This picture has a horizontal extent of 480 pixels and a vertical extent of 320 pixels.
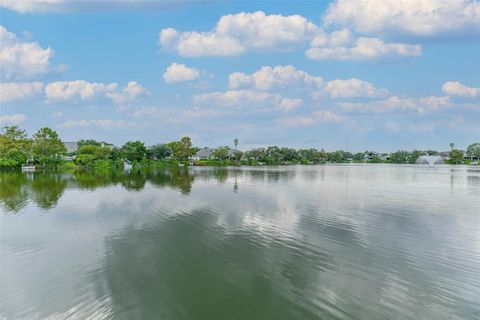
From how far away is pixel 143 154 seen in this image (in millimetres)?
94438

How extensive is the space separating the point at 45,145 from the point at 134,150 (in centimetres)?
2733

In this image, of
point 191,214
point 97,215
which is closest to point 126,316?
point 191,214

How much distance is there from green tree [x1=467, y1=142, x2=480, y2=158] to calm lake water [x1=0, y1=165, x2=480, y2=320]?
6281 inches

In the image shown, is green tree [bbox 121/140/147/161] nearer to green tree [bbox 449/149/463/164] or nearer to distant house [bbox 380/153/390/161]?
green tree [bbox 449/149/463/164]

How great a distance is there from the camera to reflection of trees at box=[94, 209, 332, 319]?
22.8 ft

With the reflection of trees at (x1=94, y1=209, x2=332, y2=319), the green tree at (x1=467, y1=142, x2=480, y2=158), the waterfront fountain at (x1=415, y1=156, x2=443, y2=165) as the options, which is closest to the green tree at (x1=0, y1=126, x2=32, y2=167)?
the reflection of trees at (x1=94, y1=209, x2=332, y2=319)

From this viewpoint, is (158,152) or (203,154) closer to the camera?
(158,152)

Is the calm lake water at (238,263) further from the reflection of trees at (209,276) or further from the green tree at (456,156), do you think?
the green tree at (456,156)

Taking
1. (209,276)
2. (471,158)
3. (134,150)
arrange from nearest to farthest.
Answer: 1. (209,276)
2. (134,150)
3. (471,158)

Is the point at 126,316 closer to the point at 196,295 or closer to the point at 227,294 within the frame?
the point at 196,295

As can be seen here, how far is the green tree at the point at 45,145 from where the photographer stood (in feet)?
217

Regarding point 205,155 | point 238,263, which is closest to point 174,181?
point 238,263

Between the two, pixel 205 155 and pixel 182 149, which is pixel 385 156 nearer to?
pixel 205 155

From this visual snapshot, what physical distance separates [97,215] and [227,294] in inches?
487
